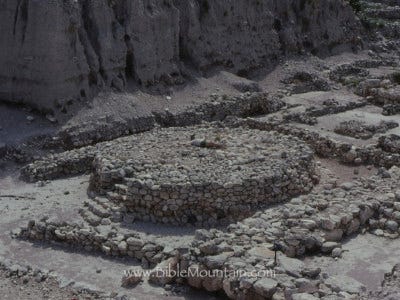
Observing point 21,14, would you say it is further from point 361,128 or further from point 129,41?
point 361,128

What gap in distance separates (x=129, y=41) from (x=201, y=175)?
10.00m

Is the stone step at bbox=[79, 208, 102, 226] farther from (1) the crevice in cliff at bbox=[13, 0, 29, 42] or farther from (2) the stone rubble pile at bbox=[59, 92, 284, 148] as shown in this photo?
(1) the crevice in cliff at bbox=[13, 0, 29, 42]

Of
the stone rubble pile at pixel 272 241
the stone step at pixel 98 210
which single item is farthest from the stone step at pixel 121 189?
the stone rubble pile at pixel 272 241

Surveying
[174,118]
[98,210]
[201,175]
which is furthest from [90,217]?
[174,118]

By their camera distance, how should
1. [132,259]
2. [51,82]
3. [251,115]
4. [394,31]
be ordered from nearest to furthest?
[132,259], [51,82], [251,115], [394,31]

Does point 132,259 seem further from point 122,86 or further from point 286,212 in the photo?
point 122,86

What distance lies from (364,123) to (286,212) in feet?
30.7

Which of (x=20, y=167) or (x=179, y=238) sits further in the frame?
(x=20, y=167)

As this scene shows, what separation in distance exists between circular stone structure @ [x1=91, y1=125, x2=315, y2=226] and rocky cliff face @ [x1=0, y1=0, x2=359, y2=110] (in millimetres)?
4554

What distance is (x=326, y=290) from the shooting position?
9727 mm

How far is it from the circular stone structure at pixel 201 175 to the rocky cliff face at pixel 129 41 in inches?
179

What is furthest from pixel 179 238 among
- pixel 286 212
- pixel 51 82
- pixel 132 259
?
pixel 51 82

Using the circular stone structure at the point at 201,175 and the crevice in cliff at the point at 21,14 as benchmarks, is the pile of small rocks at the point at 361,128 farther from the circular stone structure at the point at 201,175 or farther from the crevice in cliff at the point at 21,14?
the crevice in cliff at the point at 21,14

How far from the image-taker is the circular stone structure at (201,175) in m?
13.8
